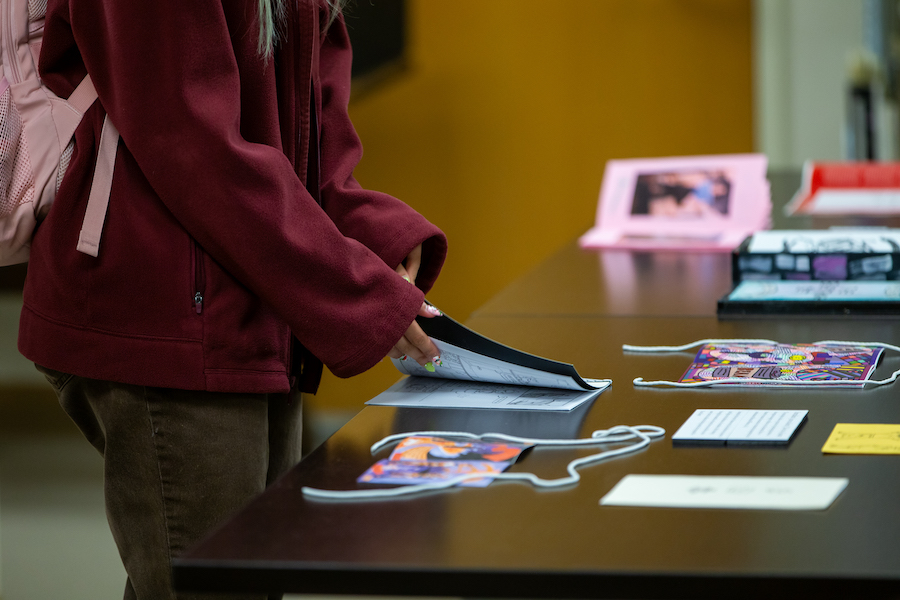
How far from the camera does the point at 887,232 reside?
159cm

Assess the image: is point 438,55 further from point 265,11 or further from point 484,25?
point 265,11

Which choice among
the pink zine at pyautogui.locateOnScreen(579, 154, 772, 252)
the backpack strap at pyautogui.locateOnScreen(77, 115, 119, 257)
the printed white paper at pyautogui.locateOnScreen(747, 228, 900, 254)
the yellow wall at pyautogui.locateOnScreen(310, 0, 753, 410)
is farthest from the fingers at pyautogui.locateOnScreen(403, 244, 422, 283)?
the yellow wall at pyautogui.locateOnScreen(310, 0, 753, 410)

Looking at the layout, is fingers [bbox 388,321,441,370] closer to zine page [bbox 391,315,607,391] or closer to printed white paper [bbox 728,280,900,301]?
zine page [bbox 391,315,607,391]

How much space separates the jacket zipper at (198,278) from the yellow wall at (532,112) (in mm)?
2640

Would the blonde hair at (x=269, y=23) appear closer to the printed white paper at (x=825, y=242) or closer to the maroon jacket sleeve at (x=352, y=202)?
the maroon jacket sleeve at (x=352, y=202)

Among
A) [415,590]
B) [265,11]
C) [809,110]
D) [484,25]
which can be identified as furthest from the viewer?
[809,110]

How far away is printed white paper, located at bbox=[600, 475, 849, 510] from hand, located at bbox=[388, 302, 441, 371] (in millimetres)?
323

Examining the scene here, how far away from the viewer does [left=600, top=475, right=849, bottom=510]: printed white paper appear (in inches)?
27.2

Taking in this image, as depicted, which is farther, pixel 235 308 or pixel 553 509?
pixel 235 308

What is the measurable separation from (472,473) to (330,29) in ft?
2.24

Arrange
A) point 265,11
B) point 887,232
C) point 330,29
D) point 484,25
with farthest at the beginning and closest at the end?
1. point 484,25
2. point 887,232
3. point 330,29
4. point 265,11

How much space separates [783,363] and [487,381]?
31 cm

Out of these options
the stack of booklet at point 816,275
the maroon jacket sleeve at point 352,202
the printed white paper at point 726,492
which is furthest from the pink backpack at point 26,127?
the stack of booklet at point 816,275

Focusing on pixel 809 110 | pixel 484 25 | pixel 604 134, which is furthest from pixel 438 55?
pixel 809 110
